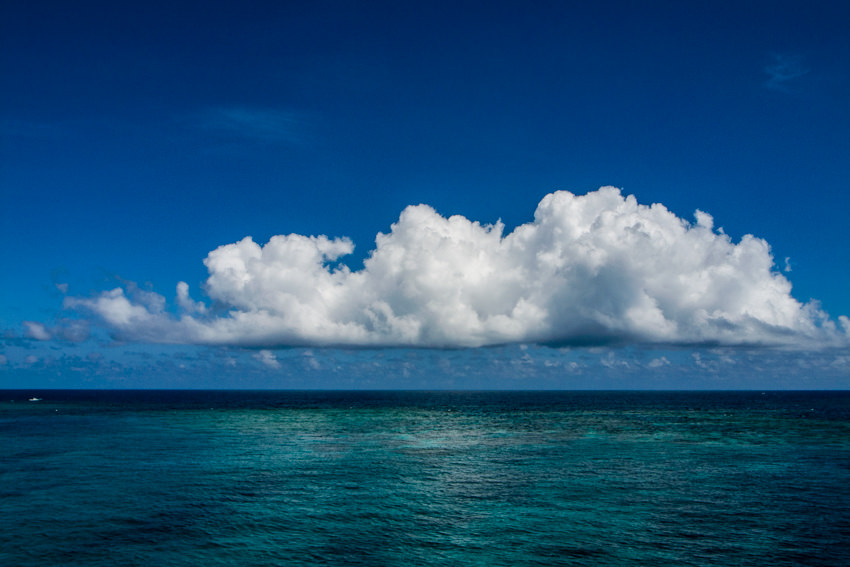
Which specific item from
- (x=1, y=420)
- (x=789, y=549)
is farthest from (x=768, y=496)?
(x=1, y=420)

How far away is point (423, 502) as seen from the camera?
43062mm

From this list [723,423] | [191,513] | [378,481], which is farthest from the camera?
[723,423]

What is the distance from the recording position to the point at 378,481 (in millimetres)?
50625

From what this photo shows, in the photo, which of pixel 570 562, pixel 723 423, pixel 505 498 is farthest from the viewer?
pixel 723 423

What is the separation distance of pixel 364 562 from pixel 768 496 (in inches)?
1312

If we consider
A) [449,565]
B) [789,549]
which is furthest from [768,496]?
[449,565]

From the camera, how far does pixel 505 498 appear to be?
43844 millimetres

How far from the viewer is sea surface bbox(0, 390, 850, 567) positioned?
31.9 m

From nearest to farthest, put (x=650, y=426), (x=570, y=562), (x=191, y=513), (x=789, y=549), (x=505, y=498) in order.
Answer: (x=570, y=562)
(x=789, y=549)
(x=191, y=513)
(x=505, y=498)
(x=650, y=426)

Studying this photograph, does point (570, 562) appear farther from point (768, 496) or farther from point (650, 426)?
point (650, 426)

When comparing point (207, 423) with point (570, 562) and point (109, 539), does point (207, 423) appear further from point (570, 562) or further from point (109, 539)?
point (570, 562)

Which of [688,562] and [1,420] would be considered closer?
[688,562]

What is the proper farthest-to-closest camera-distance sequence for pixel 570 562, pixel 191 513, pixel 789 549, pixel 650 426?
pixel 650 426 → pixel 191 513 → pixel 789 549 → pixel 570 562

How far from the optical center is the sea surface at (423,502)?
105ft
